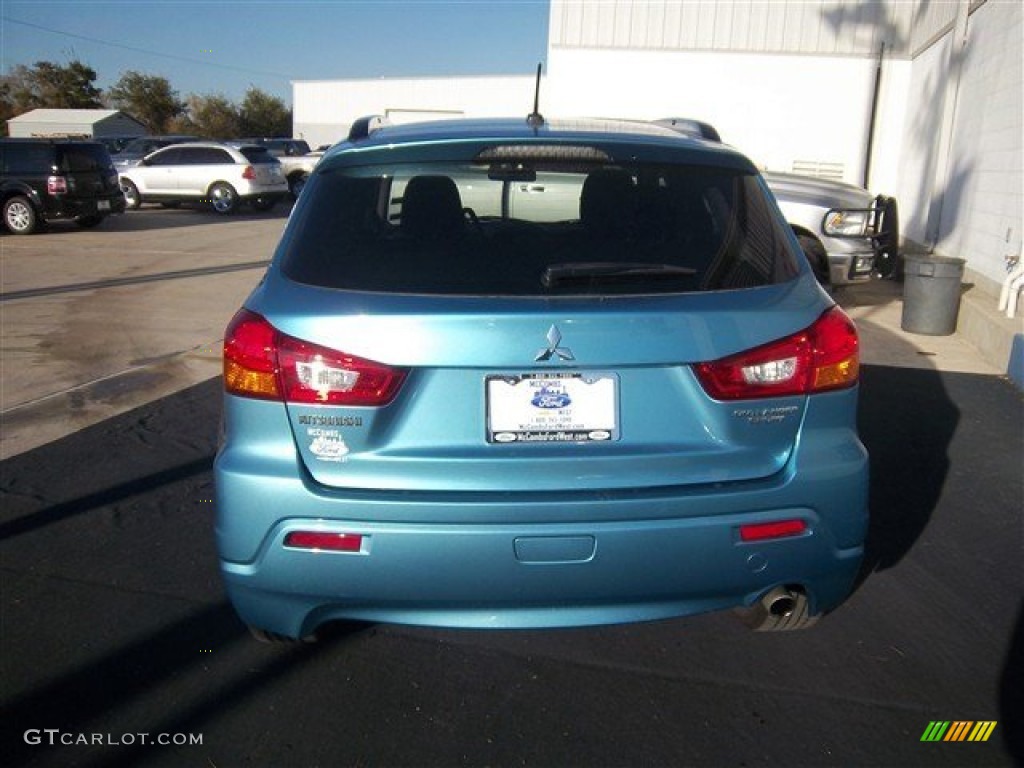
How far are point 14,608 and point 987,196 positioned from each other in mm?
9927

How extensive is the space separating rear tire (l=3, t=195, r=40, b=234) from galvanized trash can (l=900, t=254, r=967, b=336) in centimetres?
1586

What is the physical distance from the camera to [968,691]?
305 centimetres

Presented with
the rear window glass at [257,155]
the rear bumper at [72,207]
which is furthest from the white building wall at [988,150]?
the rear window glass at [257,155]

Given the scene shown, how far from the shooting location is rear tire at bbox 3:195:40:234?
1770 centimetres

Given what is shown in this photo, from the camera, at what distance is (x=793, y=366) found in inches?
105

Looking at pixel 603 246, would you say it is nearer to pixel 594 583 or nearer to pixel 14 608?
pixel 594 583

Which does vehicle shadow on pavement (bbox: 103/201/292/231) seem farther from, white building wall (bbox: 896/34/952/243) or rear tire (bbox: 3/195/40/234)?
white building wall (bbox: 896/34/952/243)

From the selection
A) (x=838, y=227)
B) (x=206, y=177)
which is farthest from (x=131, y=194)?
(x=838, y=227)

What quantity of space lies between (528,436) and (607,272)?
1.72ft

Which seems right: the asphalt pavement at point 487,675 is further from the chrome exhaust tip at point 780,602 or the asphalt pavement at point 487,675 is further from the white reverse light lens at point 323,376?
the white reverse light lens at point 323,376

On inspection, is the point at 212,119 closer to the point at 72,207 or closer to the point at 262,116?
the point at 262,116

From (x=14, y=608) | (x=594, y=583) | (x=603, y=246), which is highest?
(x=603, y=246)

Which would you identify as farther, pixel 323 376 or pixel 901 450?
pixel 901 450

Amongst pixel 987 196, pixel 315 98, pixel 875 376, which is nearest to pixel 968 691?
pixel 875 376
